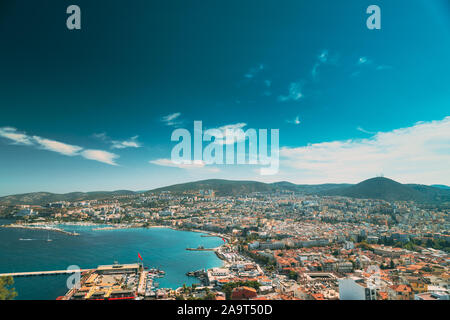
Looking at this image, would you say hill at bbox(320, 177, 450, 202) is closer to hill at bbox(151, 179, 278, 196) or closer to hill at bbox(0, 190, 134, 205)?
hill at bbox(151, 179, 278, 196)

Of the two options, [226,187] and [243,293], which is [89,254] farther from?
[226,187]

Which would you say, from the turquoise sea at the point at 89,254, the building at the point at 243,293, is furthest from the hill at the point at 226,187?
the building at the point at 243,293

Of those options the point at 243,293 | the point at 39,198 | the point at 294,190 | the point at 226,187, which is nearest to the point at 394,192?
the point at 294,190

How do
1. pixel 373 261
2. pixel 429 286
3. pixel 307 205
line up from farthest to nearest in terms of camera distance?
pixel 307 205 → pixel 373 261 → pixel 429 286

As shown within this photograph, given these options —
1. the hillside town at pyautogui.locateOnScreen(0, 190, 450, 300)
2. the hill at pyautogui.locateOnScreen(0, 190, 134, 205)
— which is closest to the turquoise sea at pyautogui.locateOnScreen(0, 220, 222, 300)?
the hillside town at pyautogui.locateOnScreen(0, 190, 450, 300)

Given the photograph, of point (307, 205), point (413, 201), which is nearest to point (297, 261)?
point (307, 205)
